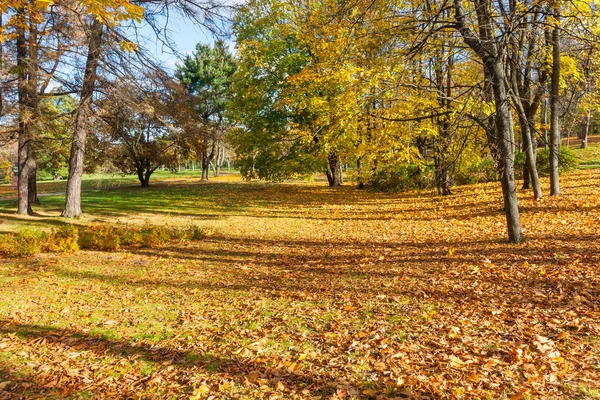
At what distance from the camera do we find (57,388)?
3.51 m

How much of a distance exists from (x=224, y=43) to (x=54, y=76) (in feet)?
20.7

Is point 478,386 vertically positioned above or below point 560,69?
below

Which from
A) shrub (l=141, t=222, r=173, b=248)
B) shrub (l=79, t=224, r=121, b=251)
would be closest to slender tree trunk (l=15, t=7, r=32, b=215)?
shrub (l=79, t=224, r=121, b=251)

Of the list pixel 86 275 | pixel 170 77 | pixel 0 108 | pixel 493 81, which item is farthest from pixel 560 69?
pixel 0 108

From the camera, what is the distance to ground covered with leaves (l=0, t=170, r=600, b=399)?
3.36 metres

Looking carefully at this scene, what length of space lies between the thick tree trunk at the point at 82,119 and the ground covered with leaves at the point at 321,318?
16.2 ft

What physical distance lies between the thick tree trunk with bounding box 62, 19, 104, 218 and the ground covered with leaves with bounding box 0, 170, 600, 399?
4.95m

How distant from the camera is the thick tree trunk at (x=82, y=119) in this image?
9.99 meters

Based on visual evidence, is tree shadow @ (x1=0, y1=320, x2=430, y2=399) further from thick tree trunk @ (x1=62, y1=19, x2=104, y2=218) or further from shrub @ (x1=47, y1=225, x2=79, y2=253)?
thick tree trunk @ (x1=62, y1=19, x2=104, y2=218)

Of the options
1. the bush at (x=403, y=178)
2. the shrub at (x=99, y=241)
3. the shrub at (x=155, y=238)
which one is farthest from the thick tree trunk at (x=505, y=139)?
the bush at (x=403, y=178)

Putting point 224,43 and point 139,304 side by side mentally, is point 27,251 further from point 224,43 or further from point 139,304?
point 224,43

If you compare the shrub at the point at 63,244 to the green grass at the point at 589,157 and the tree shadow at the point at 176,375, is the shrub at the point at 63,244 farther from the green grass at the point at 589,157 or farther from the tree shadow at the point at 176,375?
the green grass at the point at 589,157

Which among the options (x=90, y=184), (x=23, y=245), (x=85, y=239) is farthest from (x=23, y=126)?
(x=90, y=184)

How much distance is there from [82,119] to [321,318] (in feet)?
34.7
